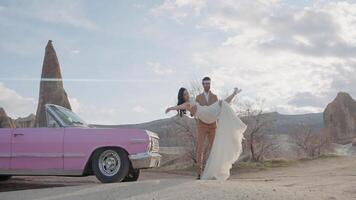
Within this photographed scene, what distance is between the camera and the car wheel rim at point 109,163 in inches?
383

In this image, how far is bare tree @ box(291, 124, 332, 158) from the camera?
2897cm

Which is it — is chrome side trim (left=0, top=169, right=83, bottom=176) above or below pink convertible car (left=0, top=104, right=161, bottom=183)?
below

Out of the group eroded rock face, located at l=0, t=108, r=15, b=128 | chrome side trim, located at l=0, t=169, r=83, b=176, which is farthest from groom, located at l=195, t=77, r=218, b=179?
eroded rock face, located at l=0, t=108, r=15, b=128

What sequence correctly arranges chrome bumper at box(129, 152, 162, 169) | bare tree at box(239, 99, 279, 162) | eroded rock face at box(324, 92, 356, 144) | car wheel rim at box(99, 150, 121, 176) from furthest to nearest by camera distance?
eroded rock face at box(324, 92, 356, 144) → bare tree at box(239, 99, 279, 162) → car wheel rim at box(99, 150, 121, 176) → chrome bumper at box(129, 152, 162, 169)

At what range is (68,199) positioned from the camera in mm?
7531

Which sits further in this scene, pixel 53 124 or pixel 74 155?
pixel 53 124

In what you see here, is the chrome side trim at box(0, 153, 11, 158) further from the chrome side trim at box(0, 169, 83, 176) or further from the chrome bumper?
the chrome bumper

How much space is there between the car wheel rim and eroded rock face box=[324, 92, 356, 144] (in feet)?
133

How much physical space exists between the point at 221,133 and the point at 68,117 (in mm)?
3030

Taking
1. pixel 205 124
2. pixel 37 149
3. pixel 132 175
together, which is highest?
pixel 205 124

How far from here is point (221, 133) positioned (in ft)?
33.3

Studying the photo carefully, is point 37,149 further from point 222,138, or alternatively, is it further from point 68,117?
point 222,138

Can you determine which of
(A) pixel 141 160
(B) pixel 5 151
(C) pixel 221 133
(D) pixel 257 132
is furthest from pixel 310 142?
(B) pixel 5 151

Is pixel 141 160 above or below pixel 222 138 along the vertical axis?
below
